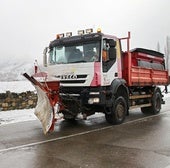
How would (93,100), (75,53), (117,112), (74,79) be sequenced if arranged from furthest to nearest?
(117,112), (75,53), (74,79), (93,100)

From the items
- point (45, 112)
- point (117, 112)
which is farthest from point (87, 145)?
point (117, 112)

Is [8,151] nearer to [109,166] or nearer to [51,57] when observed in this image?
[109,166]

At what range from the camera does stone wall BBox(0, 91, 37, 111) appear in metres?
15.1

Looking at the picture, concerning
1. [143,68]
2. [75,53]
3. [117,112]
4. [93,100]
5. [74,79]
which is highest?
[75,53]

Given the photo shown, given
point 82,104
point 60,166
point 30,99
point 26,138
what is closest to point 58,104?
point 82,104

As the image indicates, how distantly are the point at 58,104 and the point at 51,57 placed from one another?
204 cm

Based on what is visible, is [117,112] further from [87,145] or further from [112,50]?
[87,145]

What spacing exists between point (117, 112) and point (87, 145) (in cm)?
338

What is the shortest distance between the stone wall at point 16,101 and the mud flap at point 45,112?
579 cm

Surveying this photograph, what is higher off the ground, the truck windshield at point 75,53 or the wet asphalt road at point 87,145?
the truck windshield at point 75,53

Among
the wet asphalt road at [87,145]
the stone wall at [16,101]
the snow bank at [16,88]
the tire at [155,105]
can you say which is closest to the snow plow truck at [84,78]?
the wet asphalt road at [87,145]

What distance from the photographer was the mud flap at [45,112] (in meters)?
8.90

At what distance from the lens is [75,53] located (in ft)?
34.7

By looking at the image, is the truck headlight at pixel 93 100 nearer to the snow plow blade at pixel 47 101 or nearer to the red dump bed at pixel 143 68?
the snow plow blade at pixel 47 101
